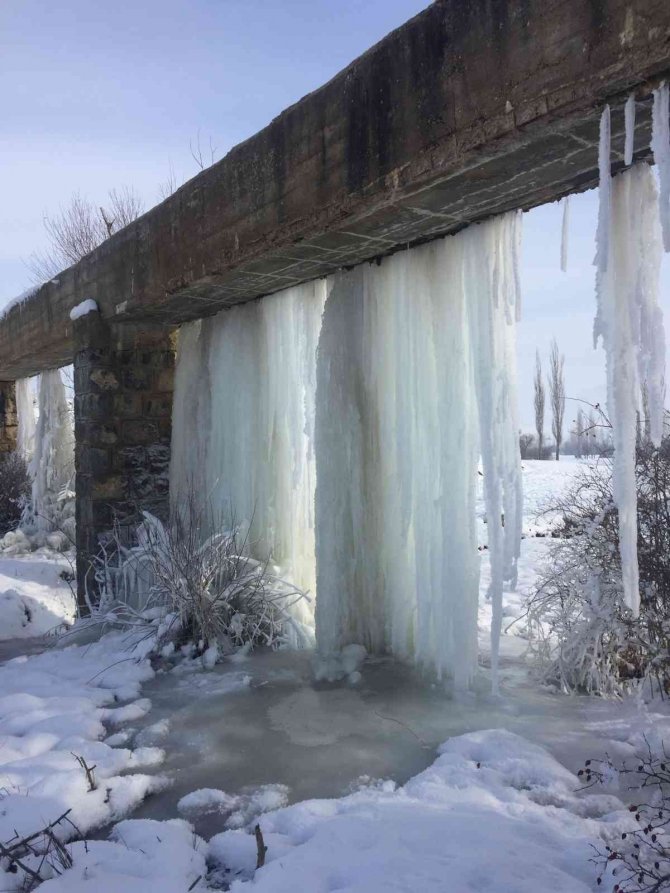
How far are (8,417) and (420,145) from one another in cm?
907

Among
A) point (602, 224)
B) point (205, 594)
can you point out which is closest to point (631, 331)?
point (602, 224)

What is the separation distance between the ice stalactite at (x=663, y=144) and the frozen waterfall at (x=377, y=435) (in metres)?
0.99

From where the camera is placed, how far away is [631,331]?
92.2 inches

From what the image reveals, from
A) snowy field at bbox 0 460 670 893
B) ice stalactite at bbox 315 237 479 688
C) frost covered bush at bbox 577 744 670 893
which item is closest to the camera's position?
frost covered bush at bbox 577 744 670 893

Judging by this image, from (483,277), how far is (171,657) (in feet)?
9.06

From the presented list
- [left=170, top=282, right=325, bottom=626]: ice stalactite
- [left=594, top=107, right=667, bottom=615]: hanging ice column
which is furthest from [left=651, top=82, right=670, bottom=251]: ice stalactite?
[left=170, top=282, right=325, bottom=626]: ice stalactite

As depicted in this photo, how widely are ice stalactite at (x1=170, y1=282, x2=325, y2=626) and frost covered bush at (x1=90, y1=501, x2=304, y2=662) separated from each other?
0.21 meters

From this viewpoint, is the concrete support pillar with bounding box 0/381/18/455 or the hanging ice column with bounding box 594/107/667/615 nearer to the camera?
the hanging ice column with bounding box 594/107/667/615

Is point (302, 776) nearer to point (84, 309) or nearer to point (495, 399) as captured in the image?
point (495, 399)

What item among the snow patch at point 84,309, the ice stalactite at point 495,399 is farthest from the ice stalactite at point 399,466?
the snow patch at point 84,309

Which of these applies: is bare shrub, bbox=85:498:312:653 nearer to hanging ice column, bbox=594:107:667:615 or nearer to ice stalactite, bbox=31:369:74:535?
hanging ice column, bbox=594:107:667:615

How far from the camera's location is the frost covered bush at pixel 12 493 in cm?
895

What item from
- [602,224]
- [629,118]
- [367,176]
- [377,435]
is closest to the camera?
[629,118]

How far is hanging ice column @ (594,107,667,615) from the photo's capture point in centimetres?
232
